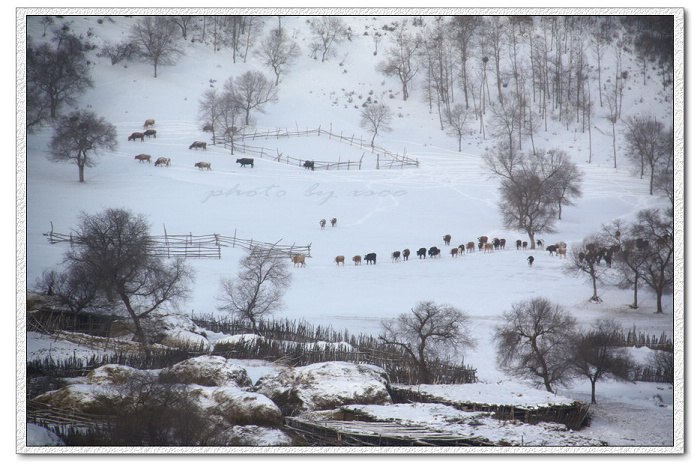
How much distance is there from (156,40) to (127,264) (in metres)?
2.89

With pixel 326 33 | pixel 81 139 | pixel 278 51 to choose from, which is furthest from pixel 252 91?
pixel 81 139

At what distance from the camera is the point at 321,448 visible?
541 cm

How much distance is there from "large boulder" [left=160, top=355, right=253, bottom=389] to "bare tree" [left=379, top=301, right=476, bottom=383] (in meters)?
1.58

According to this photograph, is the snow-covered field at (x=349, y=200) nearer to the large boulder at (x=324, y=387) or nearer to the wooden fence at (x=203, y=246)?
the wooden fence at (x=203, y=246)

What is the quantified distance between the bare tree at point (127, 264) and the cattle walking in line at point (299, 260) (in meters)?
1.36

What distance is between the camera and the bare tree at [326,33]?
269 inches

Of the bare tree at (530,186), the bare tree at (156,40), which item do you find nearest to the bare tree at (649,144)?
the bare tree at (530,186)

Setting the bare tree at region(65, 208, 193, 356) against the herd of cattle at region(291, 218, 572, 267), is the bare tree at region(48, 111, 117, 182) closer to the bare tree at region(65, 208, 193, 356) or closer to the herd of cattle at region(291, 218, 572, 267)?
the bare tree at region(65, 208, 193, 356)

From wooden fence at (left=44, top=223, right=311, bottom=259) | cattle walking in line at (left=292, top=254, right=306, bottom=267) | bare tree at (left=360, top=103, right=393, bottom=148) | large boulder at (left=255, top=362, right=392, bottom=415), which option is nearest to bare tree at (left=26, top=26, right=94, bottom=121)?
wooden fence at (left=44, top=223, right=311, bottom=259)

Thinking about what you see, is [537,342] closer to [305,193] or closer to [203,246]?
[305,193]

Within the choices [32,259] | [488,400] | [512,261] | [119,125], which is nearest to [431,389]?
[488,400]

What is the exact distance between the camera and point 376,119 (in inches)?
391

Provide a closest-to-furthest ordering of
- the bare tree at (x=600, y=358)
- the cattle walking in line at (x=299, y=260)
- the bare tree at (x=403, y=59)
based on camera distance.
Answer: the bare tree at (x=600, y=358) → the bare tree at (x=403, y=59) → the cattle walking in line at (x=299, y=260)

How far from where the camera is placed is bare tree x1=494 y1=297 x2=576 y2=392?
21.0ft
